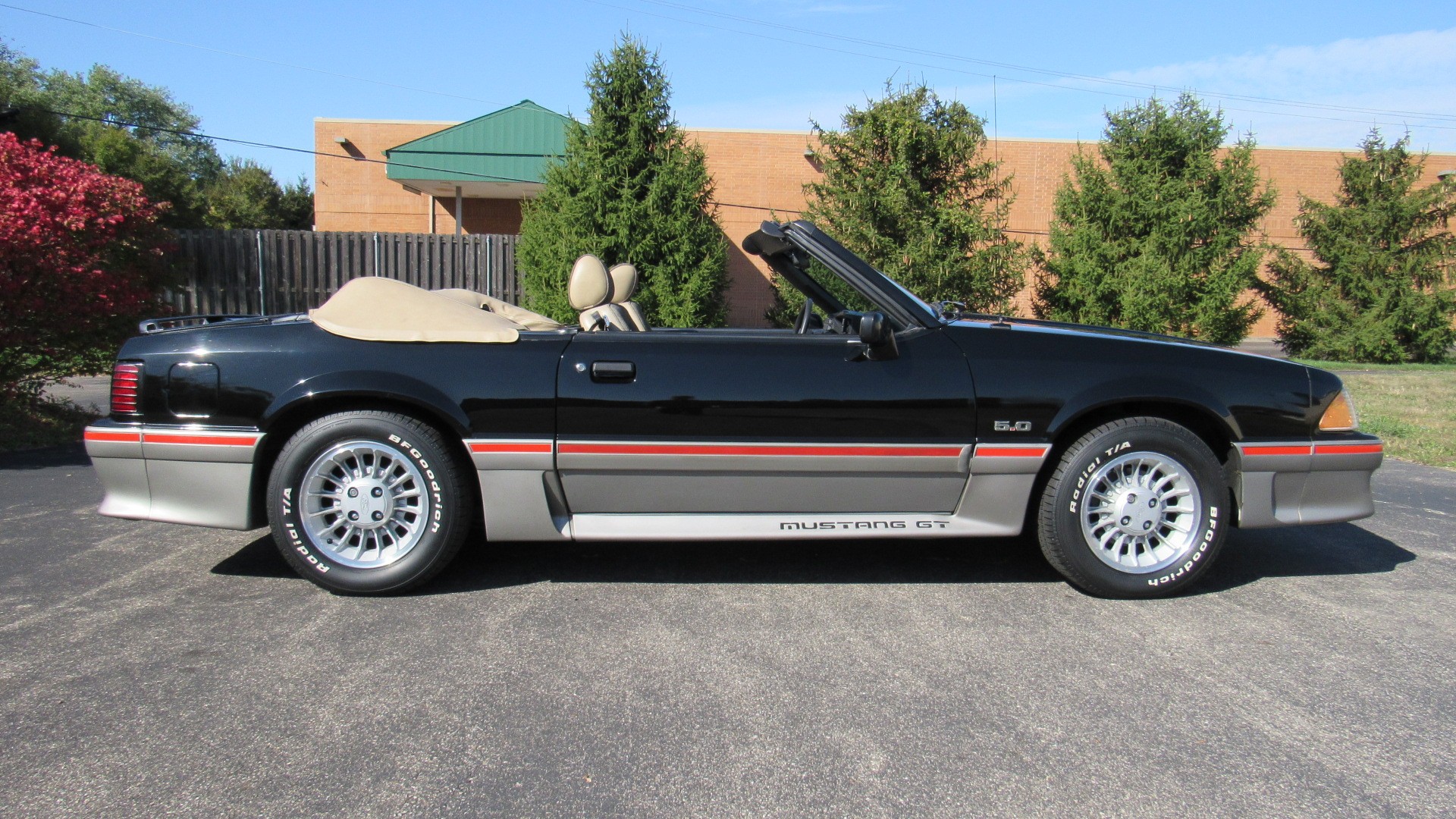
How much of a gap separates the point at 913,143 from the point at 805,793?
36.7ft

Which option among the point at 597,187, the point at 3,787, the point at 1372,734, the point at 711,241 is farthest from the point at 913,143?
the point at 3,787

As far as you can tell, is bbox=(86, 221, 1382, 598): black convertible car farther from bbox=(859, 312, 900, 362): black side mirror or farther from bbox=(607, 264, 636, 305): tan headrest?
bbox=(607, 264, 636, 305): tan headrest

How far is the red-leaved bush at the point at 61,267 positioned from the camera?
7355 mm

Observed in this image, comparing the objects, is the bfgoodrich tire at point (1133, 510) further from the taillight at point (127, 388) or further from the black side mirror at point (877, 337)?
the taillight at point (127, 388)

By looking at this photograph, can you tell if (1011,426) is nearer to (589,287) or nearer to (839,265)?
(839,265)

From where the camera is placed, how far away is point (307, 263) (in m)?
15.7

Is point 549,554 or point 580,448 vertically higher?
point 580,448

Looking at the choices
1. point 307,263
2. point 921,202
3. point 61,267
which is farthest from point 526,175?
point 61,267

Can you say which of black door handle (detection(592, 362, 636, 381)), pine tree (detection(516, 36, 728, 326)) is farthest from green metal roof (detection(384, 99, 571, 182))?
black door handle (detection(592, 362, 636, 381))

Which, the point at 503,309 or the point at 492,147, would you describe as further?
the point at 492,147

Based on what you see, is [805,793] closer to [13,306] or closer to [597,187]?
[13,306]

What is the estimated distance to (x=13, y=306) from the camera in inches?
293

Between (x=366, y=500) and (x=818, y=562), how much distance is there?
2.00m

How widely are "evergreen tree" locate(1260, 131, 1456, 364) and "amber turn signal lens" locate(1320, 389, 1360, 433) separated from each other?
688 inches
